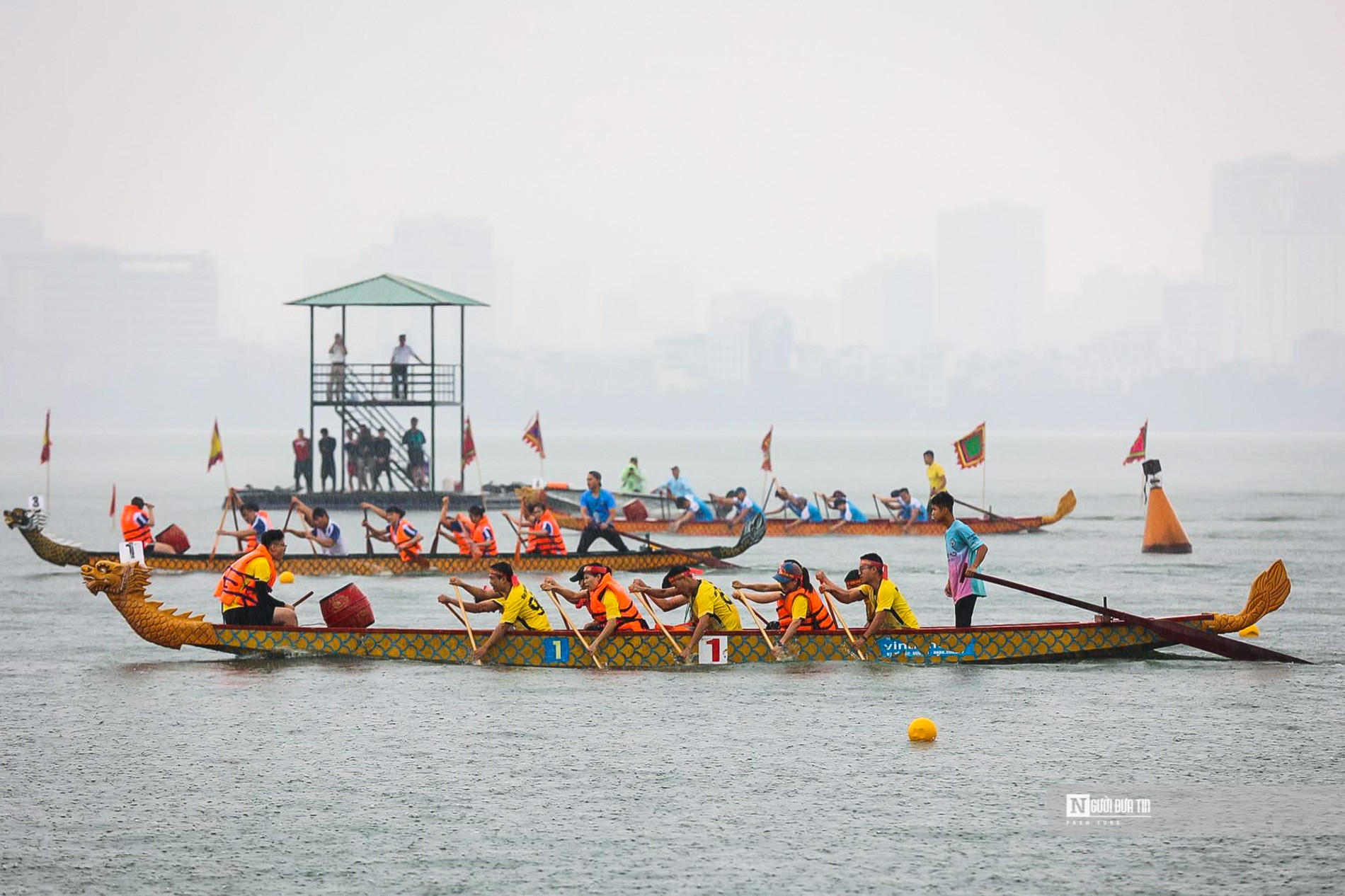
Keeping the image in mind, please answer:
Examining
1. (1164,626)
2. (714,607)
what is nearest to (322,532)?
(714,607)

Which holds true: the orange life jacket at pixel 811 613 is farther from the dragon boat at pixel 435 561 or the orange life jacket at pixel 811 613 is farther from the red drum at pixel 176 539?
the red drum at pixel 176 539

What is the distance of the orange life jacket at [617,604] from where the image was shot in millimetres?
20625

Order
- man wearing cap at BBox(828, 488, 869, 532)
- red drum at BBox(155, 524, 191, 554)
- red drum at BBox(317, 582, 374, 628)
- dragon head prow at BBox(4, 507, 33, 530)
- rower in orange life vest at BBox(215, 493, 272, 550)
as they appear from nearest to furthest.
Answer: red drum at BBox(317, 582, 374, 628) < rower in orange life vest at BBox(215, 493, 272, 550) < dragon head prow at BBox(4, 507, 33, 530) < red drum at BBox(155, 524, 191, 554) < man wearing cap at BBox(828, 488, 869, 532)

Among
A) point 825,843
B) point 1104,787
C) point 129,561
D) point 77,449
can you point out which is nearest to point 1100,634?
point 1104,787

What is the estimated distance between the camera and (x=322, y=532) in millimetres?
32188

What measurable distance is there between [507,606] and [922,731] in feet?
18.8

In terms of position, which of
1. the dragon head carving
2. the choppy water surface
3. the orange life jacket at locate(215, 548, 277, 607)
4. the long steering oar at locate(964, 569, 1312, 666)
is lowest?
the choppy water surface

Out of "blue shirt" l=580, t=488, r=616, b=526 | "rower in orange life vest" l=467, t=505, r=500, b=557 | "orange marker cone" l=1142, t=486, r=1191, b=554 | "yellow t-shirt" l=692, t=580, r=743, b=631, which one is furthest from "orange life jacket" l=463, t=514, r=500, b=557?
"orange marker cone" l=1142, t=486, r=1191, b=554

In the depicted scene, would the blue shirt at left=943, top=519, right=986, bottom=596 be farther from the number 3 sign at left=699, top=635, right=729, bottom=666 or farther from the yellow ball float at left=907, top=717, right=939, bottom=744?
the yellow ball float at left=907, top=717, right=939, bottom=744

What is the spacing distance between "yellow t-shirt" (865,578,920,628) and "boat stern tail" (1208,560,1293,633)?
146 inches

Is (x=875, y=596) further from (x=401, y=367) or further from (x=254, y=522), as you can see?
(x=401, y=367)

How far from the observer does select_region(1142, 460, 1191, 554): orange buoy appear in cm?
4150

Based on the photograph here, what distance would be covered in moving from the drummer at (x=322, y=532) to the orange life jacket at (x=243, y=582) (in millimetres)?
8861

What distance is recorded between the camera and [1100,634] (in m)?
20.6
